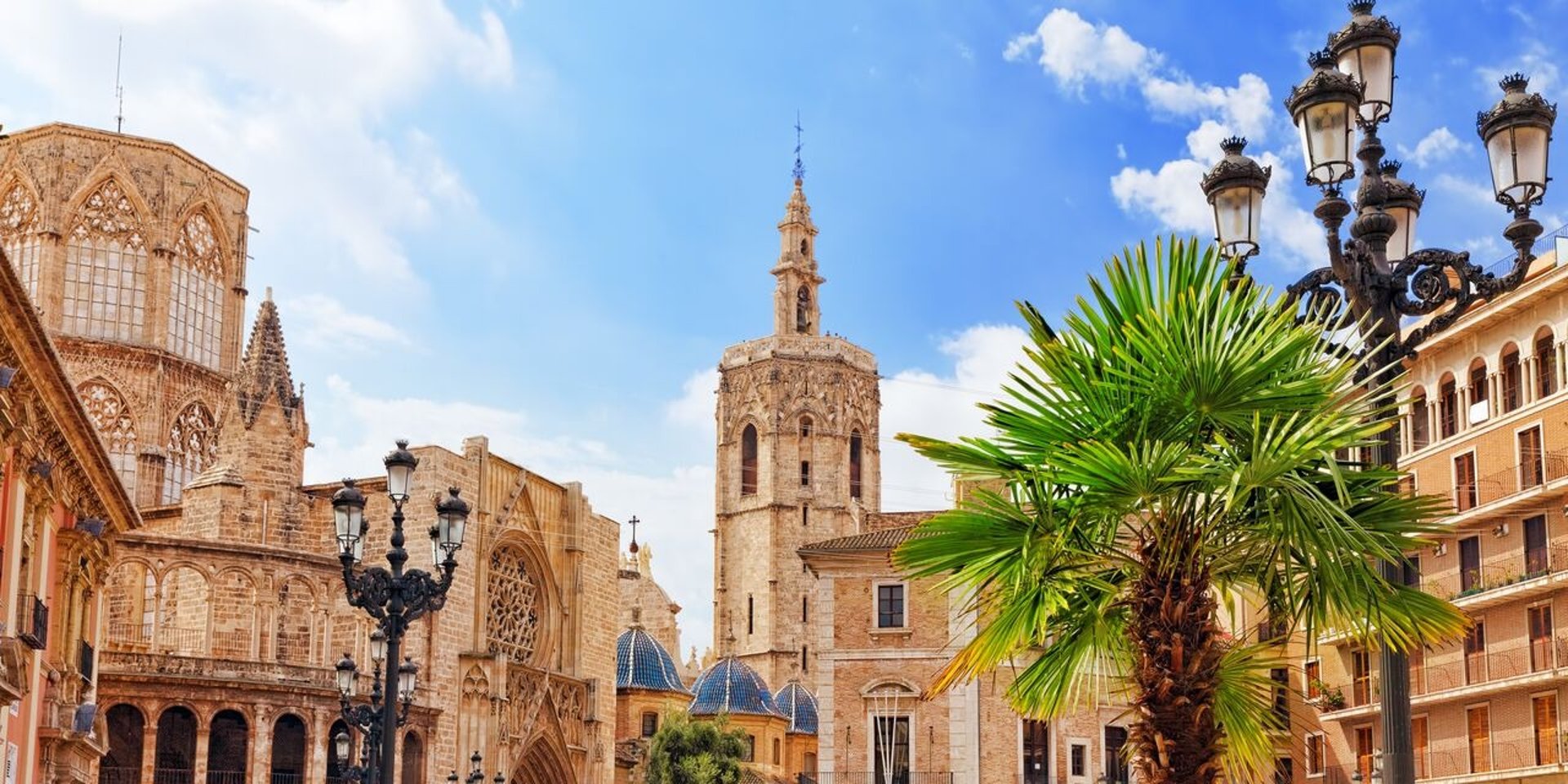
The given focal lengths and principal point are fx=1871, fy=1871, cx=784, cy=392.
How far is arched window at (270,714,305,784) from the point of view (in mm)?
44438

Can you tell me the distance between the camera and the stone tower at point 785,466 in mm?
90750

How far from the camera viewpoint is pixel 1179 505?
1033 cm

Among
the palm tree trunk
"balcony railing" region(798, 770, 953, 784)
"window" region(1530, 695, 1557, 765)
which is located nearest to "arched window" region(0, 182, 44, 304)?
"balcony railing" region(798, 770, 953, 784)

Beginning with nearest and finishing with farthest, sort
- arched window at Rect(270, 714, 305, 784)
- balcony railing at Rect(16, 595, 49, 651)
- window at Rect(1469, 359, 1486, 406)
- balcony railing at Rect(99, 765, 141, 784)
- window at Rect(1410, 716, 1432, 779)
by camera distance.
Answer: balcony railing at Rect(16, 595, 49, 651), window at Rect(1410, 716, 1432, 779), window at Rect(1469, 359, 1486, 406), balcony railing at Rect(99, 765, 141, 784), arched window at Rect(270, 714, 305, 784)

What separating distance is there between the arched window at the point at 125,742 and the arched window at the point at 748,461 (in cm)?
5293

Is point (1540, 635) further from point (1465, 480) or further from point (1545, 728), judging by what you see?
point (1465, 480)

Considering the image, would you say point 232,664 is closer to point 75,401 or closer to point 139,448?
point 139,448

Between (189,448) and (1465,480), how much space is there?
1523 inches

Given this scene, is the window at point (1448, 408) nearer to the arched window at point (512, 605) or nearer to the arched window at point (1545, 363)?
the arched window at point (1545, 363)

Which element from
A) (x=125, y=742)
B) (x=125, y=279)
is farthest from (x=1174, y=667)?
(x=125, y=279)

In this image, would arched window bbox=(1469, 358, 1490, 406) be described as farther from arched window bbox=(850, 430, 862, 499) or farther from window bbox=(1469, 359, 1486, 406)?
arched window bbox=(850, 430, 862, 499)

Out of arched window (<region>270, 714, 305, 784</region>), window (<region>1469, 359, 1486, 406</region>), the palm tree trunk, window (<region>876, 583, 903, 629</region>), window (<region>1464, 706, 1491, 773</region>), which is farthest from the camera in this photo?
arched window (<region>270, 714, 305, 784</region>)

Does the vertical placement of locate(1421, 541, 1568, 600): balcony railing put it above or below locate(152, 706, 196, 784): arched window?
above

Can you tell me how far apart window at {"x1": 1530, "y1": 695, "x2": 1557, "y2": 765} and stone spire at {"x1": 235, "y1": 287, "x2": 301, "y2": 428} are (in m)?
31.4
